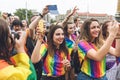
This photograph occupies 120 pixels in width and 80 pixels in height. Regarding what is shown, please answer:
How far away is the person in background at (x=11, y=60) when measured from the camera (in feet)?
7.97

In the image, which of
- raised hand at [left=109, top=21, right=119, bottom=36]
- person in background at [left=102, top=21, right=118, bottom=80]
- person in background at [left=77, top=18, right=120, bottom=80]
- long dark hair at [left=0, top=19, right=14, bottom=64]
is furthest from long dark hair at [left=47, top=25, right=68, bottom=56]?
long dark hair at [left=0, top=19, right=14, bottom=64]

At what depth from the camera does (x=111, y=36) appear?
4.01 m

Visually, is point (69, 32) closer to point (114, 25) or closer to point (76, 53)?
point (76, 53)

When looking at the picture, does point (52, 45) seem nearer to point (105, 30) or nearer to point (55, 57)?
point (55, 57)

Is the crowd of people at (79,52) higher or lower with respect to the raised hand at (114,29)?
lower

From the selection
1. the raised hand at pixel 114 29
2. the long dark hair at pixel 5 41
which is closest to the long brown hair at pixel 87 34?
the raised hand at pixel 114 29

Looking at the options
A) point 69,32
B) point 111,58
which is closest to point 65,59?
point 111,58

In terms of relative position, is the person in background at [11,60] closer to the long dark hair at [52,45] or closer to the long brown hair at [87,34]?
the long brown hair at [87,34]

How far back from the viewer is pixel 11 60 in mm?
2582

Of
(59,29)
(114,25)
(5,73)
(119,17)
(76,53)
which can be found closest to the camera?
(5,73)

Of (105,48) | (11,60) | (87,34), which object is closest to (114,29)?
(105,48)

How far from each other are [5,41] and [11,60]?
0.59 ft

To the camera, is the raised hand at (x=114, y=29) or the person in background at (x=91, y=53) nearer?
the raised hand at (x=114, y=29)

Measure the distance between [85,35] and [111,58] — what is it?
0.84 meters
